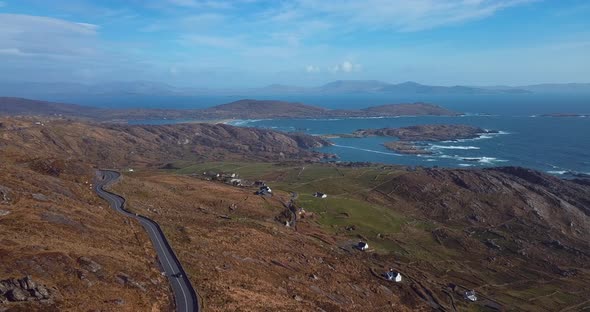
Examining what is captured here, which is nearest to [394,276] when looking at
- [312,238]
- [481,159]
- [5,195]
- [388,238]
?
[312,238]

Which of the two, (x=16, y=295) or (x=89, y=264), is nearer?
(x=16, y=295)

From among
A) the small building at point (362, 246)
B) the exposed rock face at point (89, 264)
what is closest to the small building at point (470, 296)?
the small building at point (362, 246)

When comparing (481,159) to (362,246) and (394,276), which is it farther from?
(394,276)

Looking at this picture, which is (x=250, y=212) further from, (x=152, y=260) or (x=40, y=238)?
(x=40, y=238)

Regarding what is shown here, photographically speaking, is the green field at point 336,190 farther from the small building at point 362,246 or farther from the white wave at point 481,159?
the white wave at point 481,159

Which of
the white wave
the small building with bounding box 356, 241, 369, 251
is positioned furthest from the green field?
the white wave

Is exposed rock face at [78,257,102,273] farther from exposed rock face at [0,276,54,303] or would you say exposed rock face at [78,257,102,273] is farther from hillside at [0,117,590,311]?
exposed rock face at [0,276,54,303]
